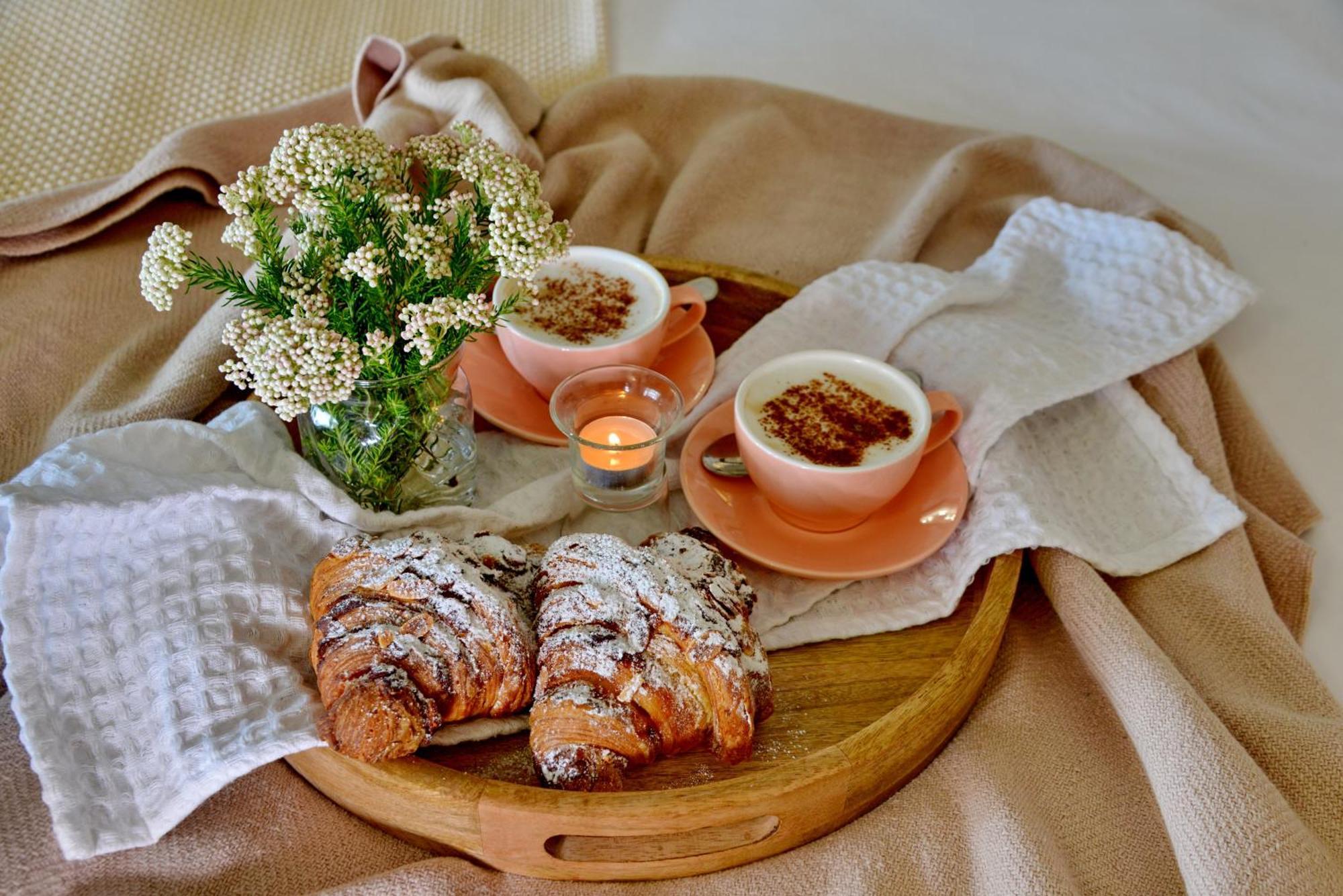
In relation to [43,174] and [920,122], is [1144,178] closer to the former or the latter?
[920,122]

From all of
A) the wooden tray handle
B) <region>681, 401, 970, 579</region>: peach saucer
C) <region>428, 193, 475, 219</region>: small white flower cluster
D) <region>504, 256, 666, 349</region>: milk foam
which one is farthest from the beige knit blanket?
<region>428, 193, 475, 219</region>: small white flower cluster

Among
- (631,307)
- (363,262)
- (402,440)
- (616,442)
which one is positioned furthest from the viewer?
(631,307)

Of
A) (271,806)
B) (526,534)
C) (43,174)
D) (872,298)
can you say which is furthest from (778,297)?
(43,174)

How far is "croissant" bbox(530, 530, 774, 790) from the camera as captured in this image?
0.95 metres

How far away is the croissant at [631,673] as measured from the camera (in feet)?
3.10

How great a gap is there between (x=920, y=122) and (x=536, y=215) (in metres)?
1.15

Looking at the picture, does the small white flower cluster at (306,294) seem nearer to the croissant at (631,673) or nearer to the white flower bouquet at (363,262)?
the white flower bouquet at (363,262)

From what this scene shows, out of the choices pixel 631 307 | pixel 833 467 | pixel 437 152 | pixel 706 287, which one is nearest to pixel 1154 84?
pixel 706 287

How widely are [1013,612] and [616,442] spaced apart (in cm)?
50

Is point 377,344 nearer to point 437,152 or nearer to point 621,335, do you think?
point 437,152

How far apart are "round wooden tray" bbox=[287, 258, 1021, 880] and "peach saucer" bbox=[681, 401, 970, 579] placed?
0.08 m

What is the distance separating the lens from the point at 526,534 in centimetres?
124

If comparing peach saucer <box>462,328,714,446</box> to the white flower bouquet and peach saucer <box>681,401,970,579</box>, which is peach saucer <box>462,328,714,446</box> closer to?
peach saucer <box>681,401,970,579</box>

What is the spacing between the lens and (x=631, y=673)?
3.18 ft
